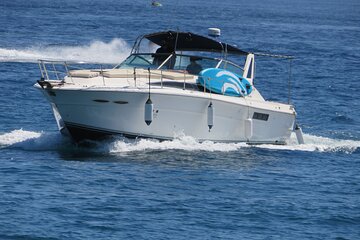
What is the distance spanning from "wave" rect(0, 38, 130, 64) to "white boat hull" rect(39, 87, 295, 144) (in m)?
23.9

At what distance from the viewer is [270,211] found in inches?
859

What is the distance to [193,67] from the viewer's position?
2908 cm

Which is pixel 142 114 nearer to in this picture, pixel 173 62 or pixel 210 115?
pixel 210 115

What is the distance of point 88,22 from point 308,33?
19708 millimetres

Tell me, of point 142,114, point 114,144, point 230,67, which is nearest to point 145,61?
point 230,67

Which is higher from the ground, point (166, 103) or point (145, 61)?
point (145, 61)

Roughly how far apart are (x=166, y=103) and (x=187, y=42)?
422cm

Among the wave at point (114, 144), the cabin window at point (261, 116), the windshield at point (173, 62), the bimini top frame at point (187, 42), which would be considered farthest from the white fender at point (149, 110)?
the bimini top frame at point (187, 42)

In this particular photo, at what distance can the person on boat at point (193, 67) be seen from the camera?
28953 mm

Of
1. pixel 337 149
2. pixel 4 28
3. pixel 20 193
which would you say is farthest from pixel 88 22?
pixel 20 193

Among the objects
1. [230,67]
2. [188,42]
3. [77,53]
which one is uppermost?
[188,42]

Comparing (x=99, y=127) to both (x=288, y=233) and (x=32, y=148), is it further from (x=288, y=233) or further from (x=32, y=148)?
(x=288, y=233)

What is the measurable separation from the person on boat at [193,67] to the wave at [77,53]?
2213 centimetres

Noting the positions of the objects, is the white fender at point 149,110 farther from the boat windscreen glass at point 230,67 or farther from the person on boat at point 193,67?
the boat windscreen glass at point 230,67
